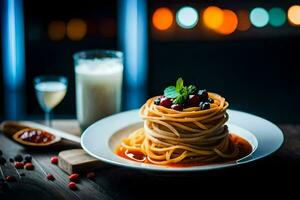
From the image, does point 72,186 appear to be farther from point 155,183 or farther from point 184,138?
point 184,138

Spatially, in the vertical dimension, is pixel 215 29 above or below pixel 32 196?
above

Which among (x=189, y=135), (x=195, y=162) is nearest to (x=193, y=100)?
(x=189, y=135)

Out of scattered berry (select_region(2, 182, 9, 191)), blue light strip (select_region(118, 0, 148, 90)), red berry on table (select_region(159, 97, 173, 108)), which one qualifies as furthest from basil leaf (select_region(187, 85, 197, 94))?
blue light strip (select_region(118, 0, 148, 90))

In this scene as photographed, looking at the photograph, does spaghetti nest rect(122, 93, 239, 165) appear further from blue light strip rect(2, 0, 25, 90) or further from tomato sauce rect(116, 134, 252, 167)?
blue light strip rect(2, 0, 25, 90)

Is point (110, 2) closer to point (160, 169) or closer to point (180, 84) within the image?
point (180, 84)

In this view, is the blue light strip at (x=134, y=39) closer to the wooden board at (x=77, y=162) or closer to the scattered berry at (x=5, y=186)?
the wooden board at (x=77, y=162)

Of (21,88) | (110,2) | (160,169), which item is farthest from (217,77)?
(160,169)
